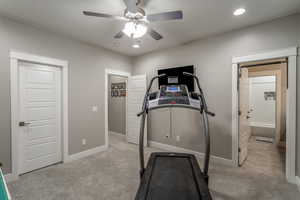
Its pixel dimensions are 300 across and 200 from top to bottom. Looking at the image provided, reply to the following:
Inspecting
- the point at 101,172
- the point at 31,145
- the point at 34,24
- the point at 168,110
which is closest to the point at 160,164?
the point at 101,172

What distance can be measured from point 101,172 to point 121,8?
285 cm

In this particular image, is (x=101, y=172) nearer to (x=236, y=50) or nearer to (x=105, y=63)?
(x=105, y=63)

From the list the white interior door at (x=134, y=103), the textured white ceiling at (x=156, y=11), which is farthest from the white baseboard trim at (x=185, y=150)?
the textured white ceiling at (x=156, y=11)

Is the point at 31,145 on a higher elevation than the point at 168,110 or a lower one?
lower

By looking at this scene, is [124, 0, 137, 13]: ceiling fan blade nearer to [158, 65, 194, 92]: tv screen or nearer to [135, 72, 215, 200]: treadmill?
[135, 72, 215, 200]: treadmill

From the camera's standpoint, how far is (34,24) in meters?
2.59

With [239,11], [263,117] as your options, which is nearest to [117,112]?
[239,11]

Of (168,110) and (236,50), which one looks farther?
(168,110)

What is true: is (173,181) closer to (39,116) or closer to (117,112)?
(39,116)

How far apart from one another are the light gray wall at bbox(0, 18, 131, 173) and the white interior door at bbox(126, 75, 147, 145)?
557mm

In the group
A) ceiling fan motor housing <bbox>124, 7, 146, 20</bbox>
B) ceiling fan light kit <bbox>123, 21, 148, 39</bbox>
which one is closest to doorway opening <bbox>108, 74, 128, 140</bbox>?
ceiling fan light kit <bbox>123, 21, 148, 39</bbox>

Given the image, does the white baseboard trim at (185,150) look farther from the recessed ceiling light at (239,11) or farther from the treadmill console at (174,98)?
the recessed ceiling light at (239,11)

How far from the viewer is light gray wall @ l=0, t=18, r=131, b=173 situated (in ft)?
7.72

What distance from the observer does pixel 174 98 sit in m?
2.24
